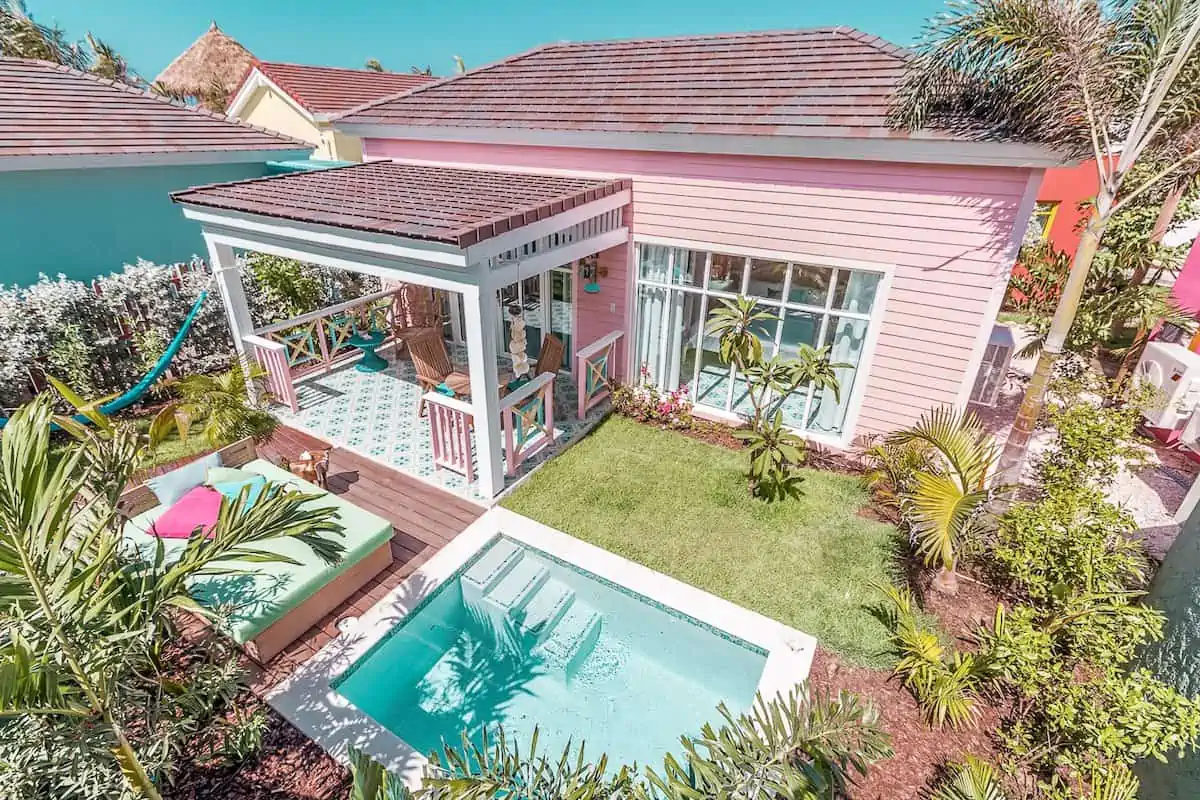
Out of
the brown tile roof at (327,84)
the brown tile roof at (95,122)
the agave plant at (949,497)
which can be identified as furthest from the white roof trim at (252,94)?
the agave plant at (949,497)

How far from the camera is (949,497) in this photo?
5312 millimetres

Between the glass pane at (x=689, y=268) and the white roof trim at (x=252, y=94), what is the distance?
1811 centimetres

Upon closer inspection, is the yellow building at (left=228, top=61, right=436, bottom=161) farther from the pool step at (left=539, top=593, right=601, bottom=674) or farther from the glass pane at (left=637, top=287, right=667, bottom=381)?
the pool step at (left=539, top=593, right=601, bottom=674)

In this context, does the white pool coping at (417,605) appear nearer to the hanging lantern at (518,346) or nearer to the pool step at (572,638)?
the pool step at (572,638)

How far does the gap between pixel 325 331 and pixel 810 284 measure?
8.94 meters

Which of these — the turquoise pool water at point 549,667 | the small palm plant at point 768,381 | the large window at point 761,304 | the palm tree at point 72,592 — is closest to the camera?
the palm tree at point 72,592

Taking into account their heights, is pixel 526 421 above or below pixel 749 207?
below

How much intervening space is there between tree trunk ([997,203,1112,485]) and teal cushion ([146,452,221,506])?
8.98 meters

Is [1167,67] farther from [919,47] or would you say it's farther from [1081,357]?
[1081,357]

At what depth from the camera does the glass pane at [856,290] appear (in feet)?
24.6

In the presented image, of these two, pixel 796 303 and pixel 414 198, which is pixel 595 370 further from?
pixel 414 198

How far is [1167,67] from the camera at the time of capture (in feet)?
15.4

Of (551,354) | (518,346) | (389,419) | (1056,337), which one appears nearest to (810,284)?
(1056,337)

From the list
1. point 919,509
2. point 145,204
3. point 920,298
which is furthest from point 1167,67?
point 145,204
